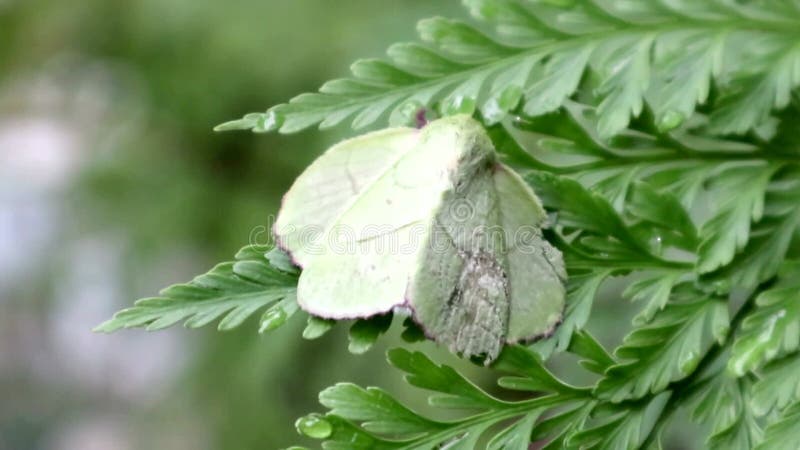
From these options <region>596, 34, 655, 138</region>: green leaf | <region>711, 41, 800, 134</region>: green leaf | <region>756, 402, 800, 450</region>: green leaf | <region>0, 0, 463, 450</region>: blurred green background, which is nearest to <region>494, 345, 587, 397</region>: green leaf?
→ <region>756, 402, 800, 450</region>: green leaf

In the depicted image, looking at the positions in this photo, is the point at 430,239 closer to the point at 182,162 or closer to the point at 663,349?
the point at 663,349

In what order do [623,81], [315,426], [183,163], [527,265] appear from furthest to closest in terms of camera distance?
1. [183,163]
2. [623,81]
3. [527,265]
4. [315,426]

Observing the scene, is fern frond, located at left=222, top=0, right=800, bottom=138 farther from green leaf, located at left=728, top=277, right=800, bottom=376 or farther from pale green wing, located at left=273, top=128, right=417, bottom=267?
green leaf, located at left=728, top=277, right=800, bottom=376

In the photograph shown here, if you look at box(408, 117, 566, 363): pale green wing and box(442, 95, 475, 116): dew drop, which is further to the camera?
box(442, 95, 475, 116): dew drop

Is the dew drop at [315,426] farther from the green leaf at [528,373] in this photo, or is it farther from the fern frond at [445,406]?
the green leaf at [528,373]

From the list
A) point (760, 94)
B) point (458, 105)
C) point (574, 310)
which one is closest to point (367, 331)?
point (574, 310)

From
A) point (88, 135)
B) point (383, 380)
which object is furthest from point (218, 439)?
point (88, 135)
